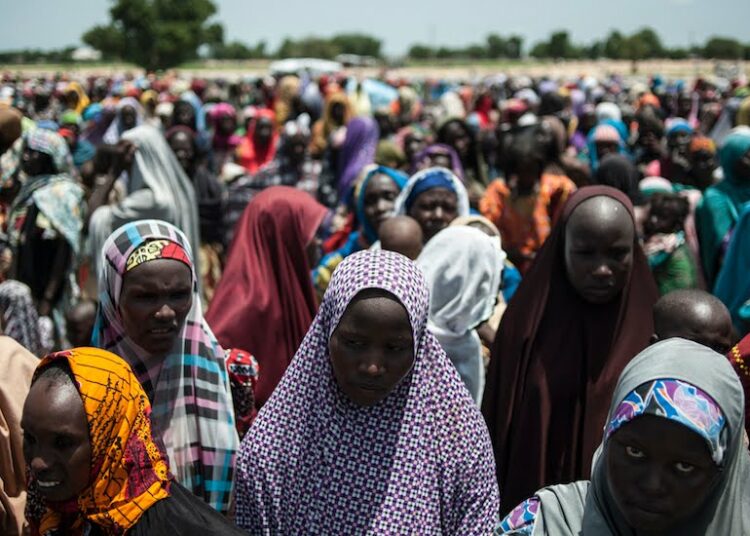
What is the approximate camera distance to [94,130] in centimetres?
1101

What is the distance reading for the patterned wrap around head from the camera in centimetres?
171

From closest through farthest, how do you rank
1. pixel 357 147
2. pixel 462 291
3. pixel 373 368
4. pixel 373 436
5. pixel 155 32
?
pixel 373 368 < pixel 373 436 < pixel 462 291 < pixel 357 147 < pixel 155 32

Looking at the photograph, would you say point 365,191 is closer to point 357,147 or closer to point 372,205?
point 372,205

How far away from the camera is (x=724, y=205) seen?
511cm

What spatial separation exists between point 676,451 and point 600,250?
119 centimetres

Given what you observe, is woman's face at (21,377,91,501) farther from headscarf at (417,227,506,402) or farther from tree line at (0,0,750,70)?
tree line at (0,0,750,70)

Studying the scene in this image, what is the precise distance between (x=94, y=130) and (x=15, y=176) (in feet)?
18.6

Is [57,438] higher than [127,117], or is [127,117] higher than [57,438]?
[127,117]

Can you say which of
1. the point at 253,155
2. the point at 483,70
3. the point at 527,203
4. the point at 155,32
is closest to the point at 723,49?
the point at 483,70

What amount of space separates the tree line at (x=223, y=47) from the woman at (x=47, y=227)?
3826cm

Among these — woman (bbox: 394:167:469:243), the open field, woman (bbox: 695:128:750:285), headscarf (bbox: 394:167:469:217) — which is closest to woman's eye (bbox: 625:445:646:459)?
woman (bbox: 394:167:469:243)

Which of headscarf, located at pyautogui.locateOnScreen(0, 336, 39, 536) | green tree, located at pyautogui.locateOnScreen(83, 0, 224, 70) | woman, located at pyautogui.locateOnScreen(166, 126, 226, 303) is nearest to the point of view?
headscarf, located at pyautogui.locateOnScreen(0, 336, 39, 536)

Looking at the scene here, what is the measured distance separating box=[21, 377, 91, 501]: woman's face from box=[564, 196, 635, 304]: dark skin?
179 cm

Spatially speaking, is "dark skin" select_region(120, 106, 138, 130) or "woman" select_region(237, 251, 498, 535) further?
"dark skin" select_region(120, 106, 138, 130)
